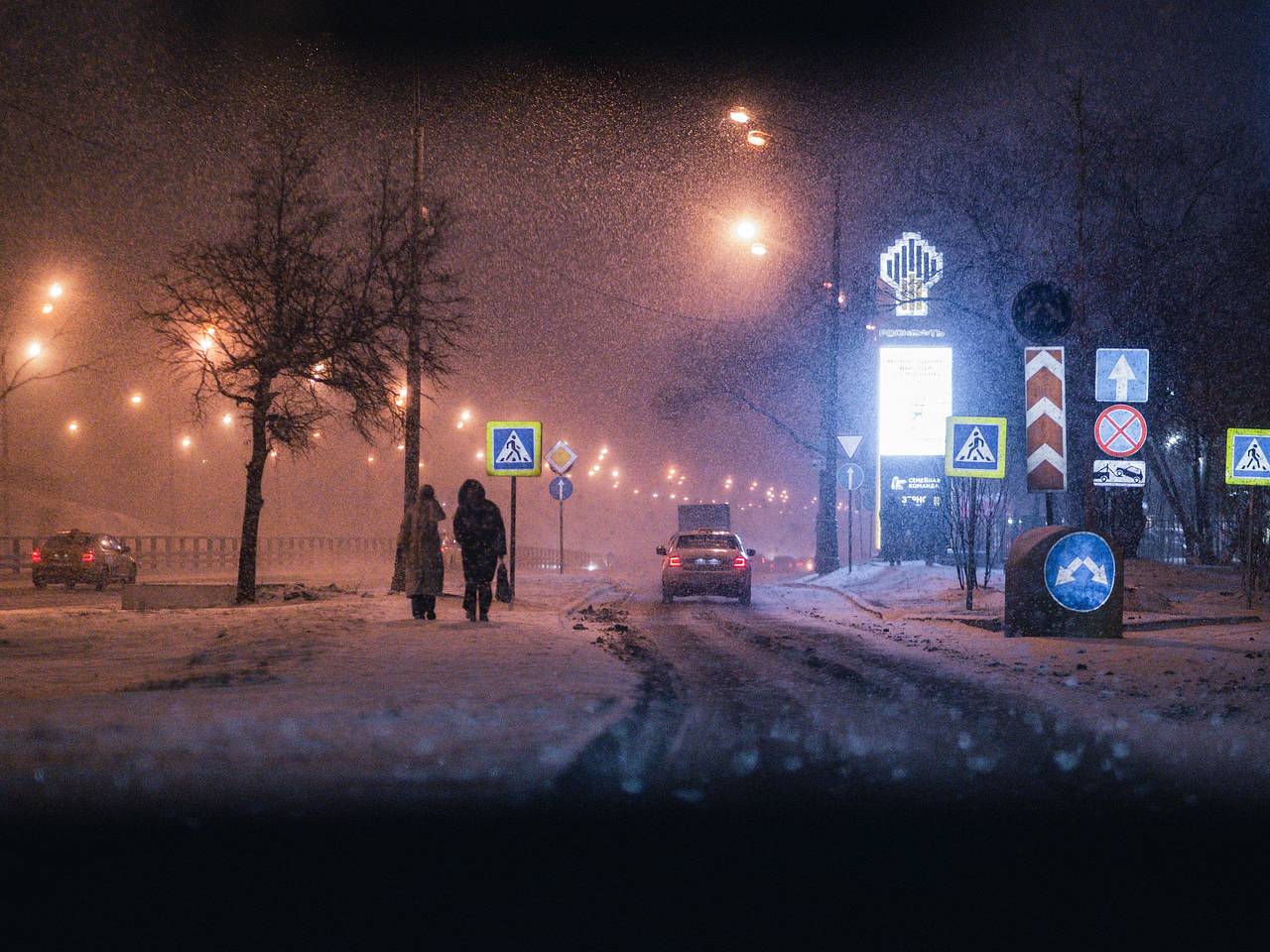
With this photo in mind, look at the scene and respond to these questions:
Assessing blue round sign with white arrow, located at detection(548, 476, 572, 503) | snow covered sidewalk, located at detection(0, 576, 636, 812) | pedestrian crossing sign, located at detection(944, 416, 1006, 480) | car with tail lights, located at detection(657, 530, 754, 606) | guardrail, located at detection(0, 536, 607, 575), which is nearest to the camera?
snow covered sidewalk, located at detection(0, 576, 636, 812)

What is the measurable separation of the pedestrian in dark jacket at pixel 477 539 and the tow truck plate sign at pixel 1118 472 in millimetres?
9388

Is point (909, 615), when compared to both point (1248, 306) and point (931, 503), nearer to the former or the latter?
point (1248, 306)

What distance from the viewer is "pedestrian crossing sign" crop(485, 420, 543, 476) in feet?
60.8

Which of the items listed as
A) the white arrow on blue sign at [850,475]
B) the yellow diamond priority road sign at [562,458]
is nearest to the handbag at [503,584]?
the yellow diamond priority road sign at [562,458]

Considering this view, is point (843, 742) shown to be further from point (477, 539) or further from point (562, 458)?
point (562, 458)

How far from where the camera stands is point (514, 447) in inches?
733

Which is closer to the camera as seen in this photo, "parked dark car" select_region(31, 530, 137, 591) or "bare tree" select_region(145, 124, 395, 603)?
"bare tree" select_region(145, 124, 395, 603)

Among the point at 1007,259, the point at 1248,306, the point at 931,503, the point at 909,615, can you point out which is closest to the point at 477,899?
the point at 909,615

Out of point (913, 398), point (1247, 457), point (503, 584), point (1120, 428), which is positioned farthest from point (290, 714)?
point (913, 398)

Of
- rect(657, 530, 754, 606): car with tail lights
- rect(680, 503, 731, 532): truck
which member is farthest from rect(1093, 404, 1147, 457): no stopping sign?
rect(680, 503, 731, 532): truck

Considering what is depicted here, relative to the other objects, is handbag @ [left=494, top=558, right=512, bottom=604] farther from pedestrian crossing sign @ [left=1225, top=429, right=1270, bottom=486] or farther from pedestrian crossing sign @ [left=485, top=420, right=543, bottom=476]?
pedestrian crossing sign @ [left=1225, top=429, right=1270, bottom=486]

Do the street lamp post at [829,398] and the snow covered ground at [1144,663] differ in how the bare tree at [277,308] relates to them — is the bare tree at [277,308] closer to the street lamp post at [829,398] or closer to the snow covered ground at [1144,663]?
the snow covered ground at [1144,663]

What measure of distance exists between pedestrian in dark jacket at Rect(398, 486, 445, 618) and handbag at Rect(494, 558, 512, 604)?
2.04 m

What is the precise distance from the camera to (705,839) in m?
5.43
